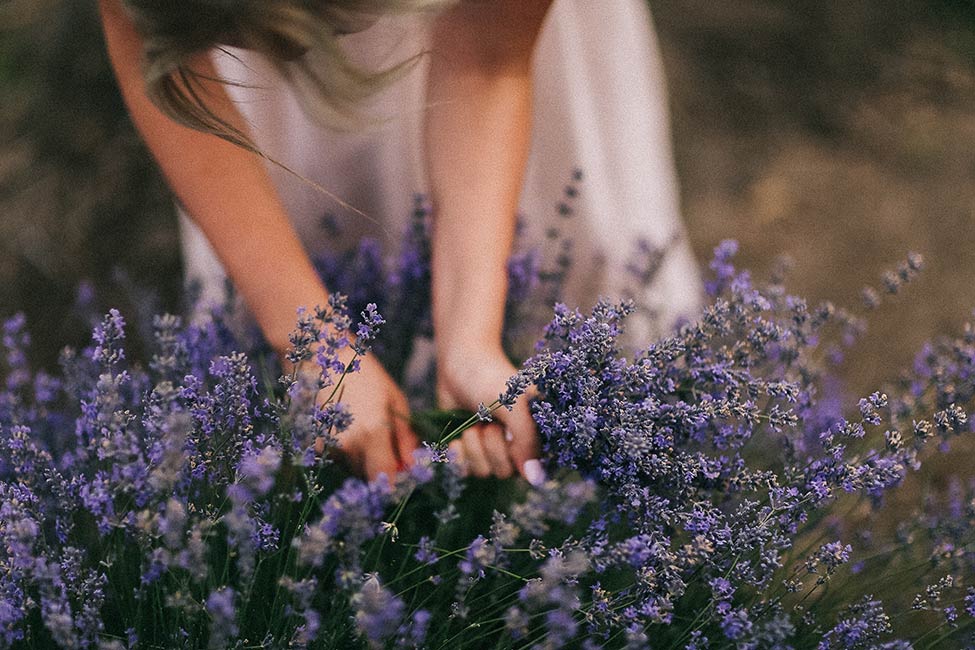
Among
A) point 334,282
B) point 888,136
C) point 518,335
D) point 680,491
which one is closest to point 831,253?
point 888,136

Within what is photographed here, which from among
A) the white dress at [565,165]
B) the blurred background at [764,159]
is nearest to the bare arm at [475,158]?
the white dress at [565,165]

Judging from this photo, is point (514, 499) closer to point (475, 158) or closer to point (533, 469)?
point (533, 469)

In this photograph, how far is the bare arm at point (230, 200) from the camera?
1.35 m

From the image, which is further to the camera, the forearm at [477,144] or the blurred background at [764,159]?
the blurred background at [764,159]

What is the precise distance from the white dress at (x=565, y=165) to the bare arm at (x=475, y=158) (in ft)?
1.30

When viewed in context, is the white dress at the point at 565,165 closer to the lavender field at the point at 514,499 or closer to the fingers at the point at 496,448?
the lavender field at the point at 514,499

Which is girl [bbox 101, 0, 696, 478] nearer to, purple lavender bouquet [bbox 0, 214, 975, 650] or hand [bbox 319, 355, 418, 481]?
hand [bbox 319, 355, 418, 481]

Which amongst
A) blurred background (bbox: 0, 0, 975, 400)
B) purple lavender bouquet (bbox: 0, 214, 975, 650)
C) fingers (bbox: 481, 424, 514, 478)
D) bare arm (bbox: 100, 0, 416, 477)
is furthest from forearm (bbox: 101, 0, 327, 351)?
blurred background (bbox: 0, 0, 975, 400)

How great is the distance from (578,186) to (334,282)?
67 cm

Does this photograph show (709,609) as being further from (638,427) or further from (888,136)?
(888,136)

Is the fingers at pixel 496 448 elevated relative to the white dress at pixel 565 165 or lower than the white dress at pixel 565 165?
lower

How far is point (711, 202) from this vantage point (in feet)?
10.0

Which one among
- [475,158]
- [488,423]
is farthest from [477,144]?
[488,423]

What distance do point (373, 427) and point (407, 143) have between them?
3.38 feet
